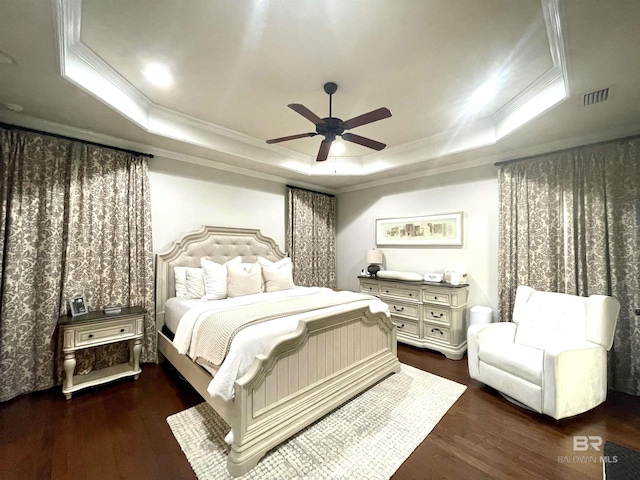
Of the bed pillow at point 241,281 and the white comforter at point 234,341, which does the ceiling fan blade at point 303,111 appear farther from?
the bed pillow at point 241,281

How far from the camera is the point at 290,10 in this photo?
164 cm

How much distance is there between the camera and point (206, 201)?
3.72 metres

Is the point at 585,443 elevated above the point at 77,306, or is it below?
below

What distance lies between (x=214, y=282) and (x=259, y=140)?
2.02 metres

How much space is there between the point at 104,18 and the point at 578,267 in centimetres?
455

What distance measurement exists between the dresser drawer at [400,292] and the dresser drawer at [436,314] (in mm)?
185

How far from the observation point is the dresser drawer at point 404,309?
12.1 feet

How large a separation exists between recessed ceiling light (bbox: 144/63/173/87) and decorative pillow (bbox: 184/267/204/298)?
1.96 m

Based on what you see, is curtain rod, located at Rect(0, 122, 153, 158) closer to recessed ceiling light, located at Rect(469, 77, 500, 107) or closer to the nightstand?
the nightstand

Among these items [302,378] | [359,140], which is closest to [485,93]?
[359,140]

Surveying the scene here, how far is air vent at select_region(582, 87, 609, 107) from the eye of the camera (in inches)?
81.0

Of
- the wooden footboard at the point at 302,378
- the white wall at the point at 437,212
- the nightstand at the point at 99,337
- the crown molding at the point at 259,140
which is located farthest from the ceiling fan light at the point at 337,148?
the nightstand at the point at 99,337

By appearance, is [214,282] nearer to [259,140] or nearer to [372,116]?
[259,140]

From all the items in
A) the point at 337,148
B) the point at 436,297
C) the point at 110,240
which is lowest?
the point at 436,297
